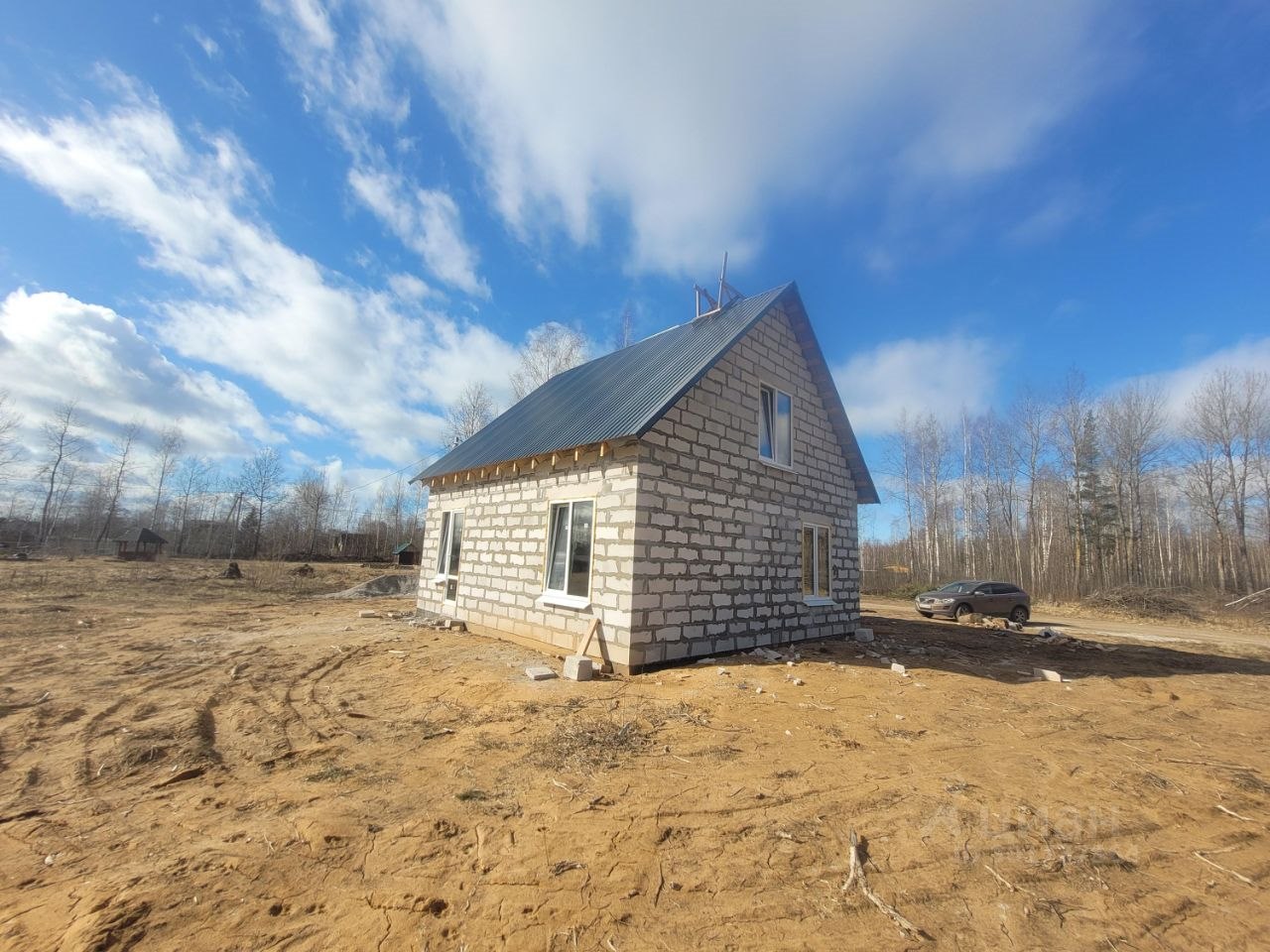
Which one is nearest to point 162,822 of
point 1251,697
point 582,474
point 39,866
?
point 39,866

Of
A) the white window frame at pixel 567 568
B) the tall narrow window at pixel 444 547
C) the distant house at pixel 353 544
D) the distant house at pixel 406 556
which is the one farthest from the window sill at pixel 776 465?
the distant house at pixel 353 544

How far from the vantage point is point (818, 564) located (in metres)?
11.8

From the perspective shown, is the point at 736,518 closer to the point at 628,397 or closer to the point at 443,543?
the point at 628,397

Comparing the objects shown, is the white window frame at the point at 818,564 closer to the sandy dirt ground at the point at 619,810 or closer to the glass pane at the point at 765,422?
the glass pane at the point at 765,422

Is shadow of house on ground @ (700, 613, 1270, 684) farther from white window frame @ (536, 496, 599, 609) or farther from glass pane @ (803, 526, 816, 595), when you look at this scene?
white window frame @ (536, 496, 599, 609)

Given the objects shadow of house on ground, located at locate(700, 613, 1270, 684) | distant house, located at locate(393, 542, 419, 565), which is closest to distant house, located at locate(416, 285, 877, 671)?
shadow of house on ground, located at locate(700, 613, 1270, 684)

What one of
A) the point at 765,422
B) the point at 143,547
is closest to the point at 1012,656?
the point at 765,422

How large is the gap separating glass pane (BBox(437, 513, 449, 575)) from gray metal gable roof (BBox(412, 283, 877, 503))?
3.91 feet

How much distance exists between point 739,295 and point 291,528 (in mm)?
49755

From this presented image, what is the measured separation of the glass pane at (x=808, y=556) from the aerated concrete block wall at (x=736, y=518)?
318 mm

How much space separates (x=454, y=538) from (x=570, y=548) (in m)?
4.86

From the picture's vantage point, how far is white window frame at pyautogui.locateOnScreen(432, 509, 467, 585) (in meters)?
13.0

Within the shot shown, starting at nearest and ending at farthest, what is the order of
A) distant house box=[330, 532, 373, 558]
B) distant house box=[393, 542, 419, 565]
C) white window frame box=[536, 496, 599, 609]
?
white window frame box=[536, 496, 599, 609], distant house box=[393, 542, 419, 565], distant house box=[330, 532, 373, 558]

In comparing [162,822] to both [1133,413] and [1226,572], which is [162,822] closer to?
[1133,413]
